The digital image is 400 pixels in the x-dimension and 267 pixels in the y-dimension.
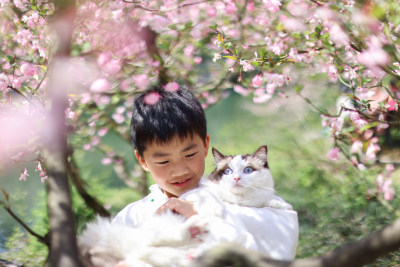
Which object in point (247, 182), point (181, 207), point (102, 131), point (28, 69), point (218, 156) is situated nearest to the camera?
point (181, 207)

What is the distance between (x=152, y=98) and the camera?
2211mm

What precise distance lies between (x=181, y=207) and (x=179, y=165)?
271mm

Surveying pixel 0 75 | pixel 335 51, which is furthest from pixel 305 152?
pixel 0 75

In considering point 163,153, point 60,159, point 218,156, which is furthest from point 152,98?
point 60,159

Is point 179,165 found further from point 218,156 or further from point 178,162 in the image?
point 218,156

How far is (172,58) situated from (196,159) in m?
1.93

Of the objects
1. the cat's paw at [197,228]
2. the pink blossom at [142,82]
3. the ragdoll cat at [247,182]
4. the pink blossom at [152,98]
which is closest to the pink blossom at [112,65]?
the pink blossom at [142,82]

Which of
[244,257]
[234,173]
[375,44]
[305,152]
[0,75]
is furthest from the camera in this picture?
[305,152]

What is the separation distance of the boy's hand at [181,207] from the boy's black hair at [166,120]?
0.33 meters

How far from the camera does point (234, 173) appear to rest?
6.41 feet

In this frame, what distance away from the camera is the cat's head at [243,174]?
1.91m

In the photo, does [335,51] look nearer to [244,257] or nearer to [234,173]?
[234,173]

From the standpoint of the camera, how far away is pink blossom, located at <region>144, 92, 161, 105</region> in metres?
2.20

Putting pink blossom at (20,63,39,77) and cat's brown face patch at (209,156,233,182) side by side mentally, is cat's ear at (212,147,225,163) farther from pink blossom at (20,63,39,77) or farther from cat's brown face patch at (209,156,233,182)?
pink blossom at (20,63,39,77)
